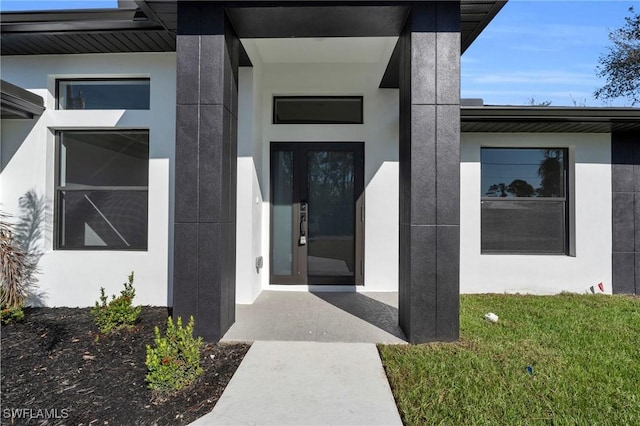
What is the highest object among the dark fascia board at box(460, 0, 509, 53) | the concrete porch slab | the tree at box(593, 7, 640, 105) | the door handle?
the tree at box(593, 7, 640, 105)

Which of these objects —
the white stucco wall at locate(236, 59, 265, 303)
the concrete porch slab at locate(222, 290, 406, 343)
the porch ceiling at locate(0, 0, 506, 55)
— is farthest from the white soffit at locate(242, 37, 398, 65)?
the concrete porch slab at locate(222, 290, 406, 343)

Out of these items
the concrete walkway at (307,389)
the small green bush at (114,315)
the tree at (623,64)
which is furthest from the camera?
the tree at (623,64)

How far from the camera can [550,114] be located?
15.3ft

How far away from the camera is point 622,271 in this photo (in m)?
5.36

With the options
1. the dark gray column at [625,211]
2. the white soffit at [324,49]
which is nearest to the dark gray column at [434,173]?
the white soffit at [324,49]

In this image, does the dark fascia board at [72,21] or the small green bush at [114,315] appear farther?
the dark fascia board at [72,21]

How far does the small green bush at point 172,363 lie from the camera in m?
2.33

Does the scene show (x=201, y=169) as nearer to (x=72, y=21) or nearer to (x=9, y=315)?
(x=72, y=21)

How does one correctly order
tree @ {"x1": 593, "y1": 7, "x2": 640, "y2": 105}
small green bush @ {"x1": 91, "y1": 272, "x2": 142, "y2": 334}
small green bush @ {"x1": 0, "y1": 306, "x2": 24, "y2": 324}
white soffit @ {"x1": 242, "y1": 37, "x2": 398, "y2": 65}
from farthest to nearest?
tree @ {"x1": 593, "y1": 7, "x2": 640, "y2": 105}, white soffit @ {"x1": 242, "y1": 37, "x2": 398, "y2": 65}, small green bush @ {"x1": 0, "y1": 306, "x2": 24, "y2": 324}, small green bush @ {"x1": 91, "y1": 272, "x2": 142, "y2": 334}

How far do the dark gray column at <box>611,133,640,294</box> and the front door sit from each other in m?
4.16

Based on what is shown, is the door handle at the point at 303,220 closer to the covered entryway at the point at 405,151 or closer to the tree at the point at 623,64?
the covered entryway at the point at 405,151

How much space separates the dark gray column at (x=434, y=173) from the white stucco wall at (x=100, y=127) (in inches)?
129

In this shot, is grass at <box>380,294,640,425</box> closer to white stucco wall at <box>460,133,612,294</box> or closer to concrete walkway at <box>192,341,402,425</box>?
concrete walkway at <box>192,341,402,425</box>

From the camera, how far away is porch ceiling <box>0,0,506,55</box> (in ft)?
10.7
